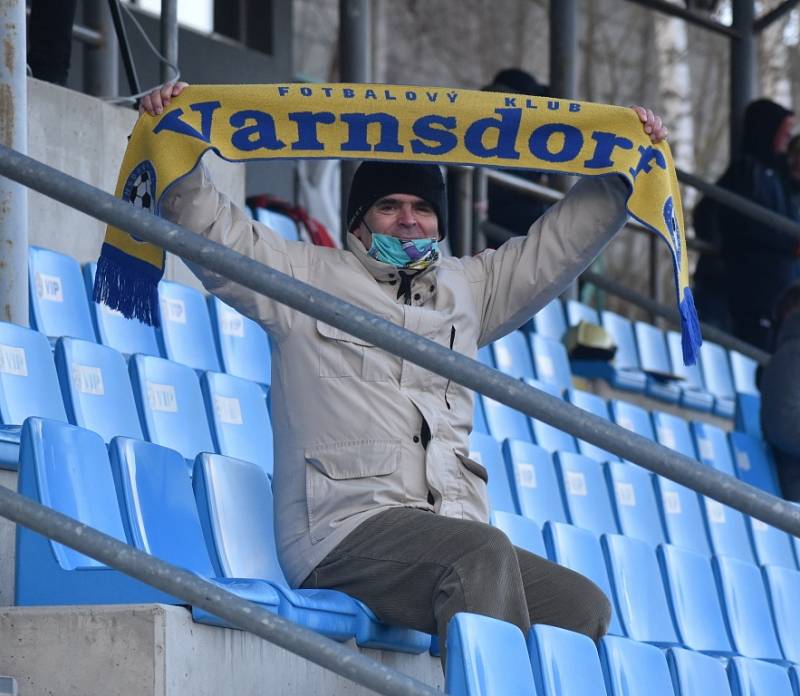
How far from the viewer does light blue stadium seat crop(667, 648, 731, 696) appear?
348 cm

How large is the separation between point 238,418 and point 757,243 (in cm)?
418

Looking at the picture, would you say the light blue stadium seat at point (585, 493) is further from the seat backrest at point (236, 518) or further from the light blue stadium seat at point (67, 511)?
the light blue stadium seat at point (67, 511)

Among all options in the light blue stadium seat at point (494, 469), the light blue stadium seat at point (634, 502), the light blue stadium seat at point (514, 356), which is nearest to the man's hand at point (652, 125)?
the light blue stadium seat at point (494, 469)

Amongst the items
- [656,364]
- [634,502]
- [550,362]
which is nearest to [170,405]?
[634,502]

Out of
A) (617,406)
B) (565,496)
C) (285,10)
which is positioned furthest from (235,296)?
(285,10)

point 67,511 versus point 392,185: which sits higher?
point 392,185

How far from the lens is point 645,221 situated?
3.25 m

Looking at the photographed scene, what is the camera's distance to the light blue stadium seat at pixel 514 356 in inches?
242

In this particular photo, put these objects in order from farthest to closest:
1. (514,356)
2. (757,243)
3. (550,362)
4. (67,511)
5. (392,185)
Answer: (757,243) → (550,362) → (514,356) → (392,185) → (67,511)

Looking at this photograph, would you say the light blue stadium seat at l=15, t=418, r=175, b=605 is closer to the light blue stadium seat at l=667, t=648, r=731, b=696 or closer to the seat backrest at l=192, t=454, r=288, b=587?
the seat backrest at l=192, t=454, r=288, b=587

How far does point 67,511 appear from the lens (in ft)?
9.15

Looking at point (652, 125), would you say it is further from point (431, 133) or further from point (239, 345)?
point (239, 345)

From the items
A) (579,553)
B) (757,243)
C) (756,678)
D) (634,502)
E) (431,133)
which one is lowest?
(756,678)

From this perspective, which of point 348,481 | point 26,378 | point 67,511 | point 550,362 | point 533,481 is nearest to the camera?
point 67,511
